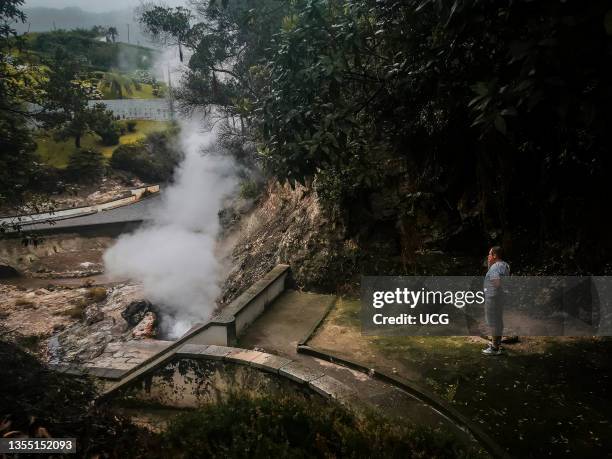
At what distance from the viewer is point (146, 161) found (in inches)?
1470

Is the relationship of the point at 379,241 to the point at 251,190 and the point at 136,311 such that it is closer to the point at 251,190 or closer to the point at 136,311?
the point at 136,311

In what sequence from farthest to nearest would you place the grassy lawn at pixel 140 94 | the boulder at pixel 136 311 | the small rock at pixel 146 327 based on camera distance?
1. the grassy lawn at pixel 140 94
2. the boulder at pixel 136 311
3. the small rock at pixel 146 327

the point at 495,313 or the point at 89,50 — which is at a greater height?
the point at 89,50

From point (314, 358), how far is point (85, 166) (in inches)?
1309

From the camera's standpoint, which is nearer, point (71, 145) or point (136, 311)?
point (136, 311)

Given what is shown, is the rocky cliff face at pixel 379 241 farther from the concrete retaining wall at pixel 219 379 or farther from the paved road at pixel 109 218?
the paved road at pixel 109 218

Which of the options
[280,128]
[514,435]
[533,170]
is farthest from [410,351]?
[280,128]

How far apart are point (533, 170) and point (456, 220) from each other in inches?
134

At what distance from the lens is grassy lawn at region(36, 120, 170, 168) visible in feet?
118

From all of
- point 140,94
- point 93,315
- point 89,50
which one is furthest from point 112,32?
point 93,315

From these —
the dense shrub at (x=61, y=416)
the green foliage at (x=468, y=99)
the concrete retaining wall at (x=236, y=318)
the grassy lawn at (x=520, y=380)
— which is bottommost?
the grassy lawn at (x=520, y=380)

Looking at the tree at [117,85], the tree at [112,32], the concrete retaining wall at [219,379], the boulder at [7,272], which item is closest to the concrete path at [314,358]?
the concrete retaining wall at [219,379]

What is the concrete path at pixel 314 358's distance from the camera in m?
5.43

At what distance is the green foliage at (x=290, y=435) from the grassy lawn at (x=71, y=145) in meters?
35.1
